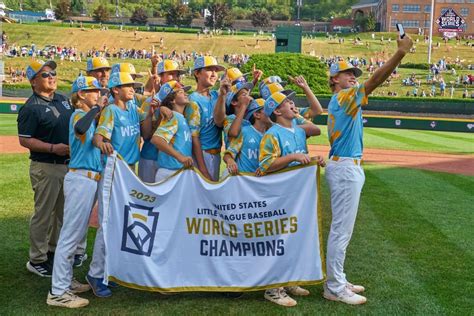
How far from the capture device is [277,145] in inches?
237

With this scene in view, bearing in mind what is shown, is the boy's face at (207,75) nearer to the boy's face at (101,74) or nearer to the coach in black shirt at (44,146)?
the boy's face at (101,74)

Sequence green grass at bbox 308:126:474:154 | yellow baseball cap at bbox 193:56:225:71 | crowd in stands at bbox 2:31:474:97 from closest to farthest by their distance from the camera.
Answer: yellow baseball cap at bbox 193:56:225:71, green grass at bbox 308:126:474:154, crowd in stands at bbox 2:31:474:97

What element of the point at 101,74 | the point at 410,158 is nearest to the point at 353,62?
the point at 410,158

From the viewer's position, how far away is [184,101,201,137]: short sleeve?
673cm

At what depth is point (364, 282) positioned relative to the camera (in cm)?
681

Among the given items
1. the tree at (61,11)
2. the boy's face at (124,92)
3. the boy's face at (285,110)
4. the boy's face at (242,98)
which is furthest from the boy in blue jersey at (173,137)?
the tree at (61,11)

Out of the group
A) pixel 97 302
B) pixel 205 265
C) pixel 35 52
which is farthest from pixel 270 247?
pixel 35 52

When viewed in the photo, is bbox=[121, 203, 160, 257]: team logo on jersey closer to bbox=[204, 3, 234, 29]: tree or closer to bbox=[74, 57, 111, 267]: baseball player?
bbox=[74, 57, 111, 267]: baseball player

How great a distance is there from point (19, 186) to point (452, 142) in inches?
792

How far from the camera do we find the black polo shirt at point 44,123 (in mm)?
6703

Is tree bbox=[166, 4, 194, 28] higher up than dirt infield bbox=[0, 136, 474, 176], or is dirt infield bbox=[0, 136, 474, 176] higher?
tree bbox=[166, 4, 194, 28]

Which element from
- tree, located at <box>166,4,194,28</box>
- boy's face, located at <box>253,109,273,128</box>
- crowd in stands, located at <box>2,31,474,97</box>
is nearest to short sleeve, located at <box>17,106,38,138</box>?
boy's face, located at <box>253,109,273,128</box>

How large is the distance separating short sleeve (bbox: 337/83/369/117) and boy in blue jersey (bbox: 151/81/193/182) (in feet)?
6.04

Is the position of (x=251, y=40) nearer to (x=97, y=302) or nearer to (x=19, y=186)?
(x=19, y=186)
